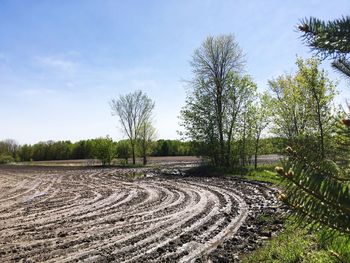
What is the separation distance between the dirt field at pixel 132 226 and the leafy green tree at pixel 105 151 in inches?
1456

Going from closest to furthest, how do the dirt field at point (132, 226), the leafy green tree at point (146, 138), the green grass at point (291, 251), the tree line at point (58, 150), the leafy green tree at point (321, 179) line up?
the leafy green tree at point (321, 179) < the green grass at point (291, 251) < the dirt field at point (132, 226) < the leafy green tree at point (146, 138) < the tree line at point (58, 150)

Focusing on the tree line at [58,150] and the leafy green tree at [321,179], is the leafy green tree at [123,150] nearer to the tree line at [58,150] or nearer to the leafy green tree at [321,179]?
the tree line at [58,150]

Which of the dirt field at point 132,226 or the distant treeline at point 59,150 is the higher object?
the distant treeline at point 59,150

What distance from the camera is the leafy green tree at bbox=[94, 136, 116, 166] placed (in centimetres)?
5725

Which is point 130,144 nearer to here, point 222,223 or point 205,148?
point 205,148

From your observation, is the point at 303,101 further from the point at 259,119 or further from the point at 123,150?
the point at 123,150

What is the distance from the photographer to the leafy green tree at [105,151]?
188 feet

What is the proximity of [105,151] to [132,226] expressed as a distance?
152 ft

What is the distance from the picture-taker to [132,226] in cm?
1195

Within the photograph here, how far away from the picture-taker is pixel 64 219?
13266 mm

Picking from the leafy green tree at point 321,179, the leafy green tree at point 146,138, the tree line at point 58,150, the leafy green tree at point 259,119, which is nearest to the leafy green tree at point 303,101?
the leafy green tree at point 259,119

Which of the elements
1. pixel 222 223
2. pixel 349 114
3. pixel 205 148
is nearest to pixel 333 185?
pixel 349 114

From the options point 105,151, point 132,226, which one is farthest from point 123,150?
point 132,226

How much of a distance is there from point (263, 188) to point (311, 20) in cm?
2147
